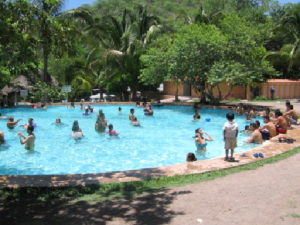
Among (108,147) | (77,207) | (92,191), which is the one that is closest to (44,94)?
(108,147)

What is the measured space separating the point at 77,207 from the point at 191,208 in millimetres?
1994

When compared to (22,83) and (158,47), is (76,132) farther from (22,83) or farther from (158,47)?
Result: (22,83)

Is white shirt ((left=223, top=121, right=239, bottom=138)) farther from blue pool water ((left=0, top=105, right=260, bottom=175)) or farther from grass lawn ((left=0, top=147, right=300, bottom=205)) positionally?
blue pool water ((left=0, top=105, right=260, bottom=175))

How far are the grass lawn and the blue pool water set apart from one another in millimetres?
4165

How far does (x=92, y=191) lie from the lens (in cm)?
645

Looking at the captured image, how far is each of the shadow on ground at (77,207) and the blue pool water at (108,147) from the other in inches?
175

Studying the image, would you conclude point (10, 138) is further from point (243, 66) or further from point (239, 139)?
point (243, 66)

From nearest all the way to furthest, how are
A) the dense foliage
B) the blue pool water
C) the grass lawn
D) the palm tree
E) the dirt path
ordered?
1. the dirt path
2. the grass lawn
3. the palm tree
4. the dense foliage
5. the blue pool water

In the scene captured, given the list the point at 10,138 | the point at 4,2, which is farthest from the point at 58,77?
the point at 4,2

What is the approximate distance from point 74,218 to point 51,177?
7.93 ft

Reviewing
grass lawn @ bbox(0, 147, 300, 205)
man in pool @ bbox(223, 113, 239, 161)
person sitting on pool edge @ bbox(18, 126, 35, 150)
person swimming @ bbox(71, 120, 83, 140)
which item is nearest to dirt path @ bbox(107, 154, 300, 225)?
grass lawn @ bbox(0, 147, 300, 205)

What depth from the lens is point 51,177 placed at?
728cm

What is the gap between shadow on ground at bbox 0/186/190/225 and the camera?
5055mm

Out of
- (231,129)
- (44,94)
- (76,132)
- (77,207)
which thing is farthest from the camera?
(44,94)
